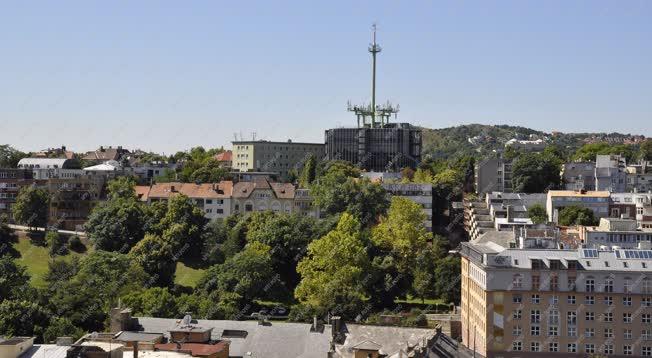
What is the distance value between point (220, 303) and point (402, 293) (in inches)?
533

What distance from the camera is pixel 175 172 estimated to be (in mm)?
112625

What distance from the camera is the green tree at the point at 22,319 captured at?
54.7 meters

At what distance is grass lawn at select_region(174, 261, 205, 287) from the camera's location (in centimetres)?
7431

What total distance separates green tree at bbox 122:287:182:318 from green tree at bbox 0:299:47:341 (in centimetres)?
544

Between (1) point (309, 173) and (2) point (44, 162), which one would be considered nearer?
(1) point (309, 173)

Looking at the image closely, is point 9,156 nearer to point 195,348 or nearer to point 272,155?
point 272,155

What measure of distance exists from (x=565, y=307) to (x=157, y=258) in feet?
102

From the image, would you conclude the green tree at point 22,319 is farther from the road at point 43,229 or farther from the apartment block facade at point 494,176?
the apartment block facade at point 494,176

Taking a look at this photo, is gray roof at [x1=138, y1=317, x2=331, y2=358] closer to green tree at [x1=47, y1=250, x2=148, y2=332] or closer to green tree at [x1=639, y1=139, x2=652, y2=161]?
green tree at [x1=47, y1=250, x2=148, y2=332]

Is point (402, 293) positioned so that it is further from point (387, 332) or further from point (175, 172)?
point (175, 172)

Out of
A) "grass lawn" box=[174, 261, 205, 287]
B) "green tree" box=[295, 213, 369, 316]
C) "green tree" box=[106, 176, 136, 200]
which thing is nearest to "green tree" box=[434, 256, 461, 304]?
"green tree" box=[295, 213, 369, 316]

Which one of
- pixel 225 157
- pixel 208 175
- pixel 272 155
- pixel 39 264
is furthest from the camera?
pixel 225 157

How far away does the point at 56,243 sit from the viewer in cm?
8200

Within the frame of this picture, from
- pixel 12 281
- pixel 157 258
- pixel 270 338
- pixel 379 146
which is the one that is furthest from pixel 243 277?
pixel 379 146
